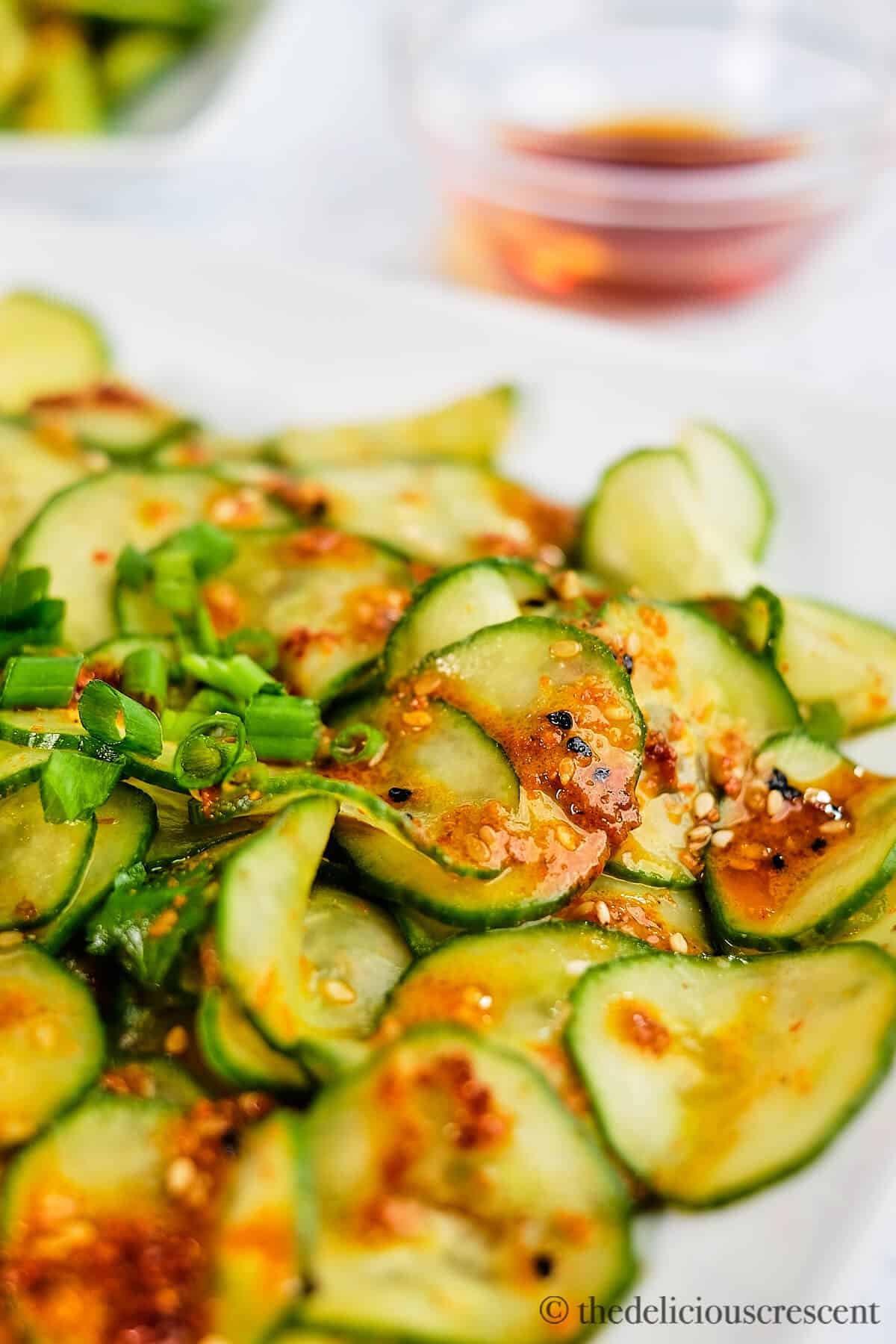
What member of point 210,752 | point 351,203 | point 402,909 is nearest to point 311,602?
point 210,752

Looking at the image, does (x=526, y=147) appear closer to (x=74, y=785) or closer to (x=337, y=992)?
(x=74, y=785)

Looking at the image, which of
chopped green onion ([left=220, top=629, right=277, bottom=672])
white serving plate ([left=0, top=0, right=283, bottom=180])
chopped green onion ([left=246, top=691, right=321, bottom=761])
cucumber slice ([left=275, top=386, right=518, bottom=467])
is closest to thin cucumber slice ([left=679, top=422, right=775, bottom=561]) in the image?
cucumber slice ([left=275, top=386, right=518, bottom=467])

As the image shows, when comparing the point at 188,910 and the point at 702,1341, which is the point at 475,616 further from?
the point at 702,1341

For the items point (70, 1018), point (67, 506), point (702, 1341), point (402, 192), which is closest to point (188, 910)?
point (70, 1018)

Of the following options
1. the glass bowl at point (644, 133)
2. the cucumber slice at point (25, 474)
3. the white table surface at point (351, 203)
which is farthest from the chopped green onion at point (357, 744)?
the glass bowl at point (644, 133)

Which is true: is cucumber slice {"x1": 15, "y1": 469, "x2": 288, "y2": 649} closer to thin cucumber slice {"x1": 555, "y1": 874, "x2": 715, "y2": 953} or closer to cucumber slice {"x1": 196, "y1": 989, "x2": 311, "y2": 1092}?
cucumber slice {"x1": 196, "y1": 989, "x2": 311, "y2": 1092}

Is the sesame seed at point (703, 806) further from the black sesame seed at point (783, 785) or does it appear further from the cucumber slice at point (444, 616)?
the cucumber slice at point (444, 616)
